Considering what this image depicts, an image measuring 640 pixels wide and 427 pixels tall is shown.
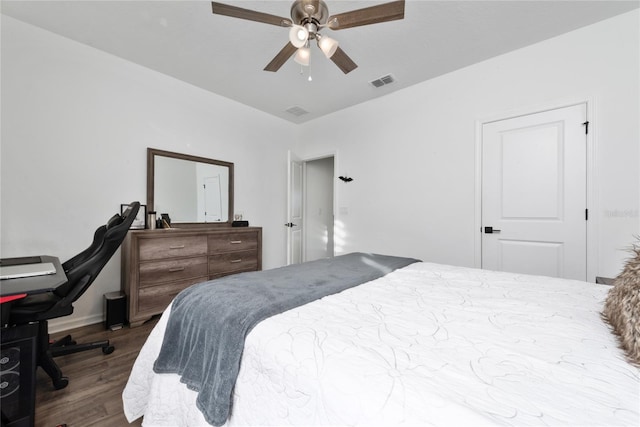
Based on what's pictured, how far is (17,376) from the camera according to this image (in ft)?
4.04

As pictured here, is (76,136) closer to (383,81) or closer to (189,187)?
(189,187)

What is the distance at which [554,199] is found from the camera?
2.38 metres

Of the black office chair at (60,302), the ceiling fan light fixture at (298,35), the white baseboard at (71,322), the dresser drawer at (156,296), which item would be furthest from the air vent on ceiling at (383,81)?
the white baseboard at (71,322)

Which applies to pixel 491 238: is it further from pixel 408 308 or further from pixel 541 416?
pixel 541 416

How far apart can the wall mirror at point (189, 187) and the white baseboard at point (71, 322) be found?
1.18m

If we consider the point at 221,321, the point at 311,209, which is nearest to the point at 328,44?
the point at 221,321

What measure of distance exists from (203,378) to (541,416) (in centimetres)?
102

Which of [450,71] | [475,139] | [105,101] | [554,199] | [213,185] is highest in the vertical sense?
[450,71]

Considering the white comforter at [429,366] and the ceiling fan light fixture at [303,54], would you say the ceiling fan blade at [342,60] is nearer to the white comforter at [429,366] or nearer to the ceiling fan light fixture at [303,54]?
the ceiling fan light fixture at [303,54]

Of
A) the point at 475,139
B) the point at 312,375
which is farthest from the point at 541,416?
the point at 475,139

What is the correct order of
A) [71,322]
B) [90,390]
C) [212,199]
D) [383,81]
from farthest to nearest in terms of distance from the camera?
[212,199], [383,81], [71,322], [90,390]

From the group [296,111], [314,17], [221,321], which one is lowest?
[221,321]

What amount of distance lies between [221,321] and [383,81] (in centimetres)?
316

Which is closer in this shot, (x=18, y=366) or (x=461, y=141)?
(x=18, y=366)
